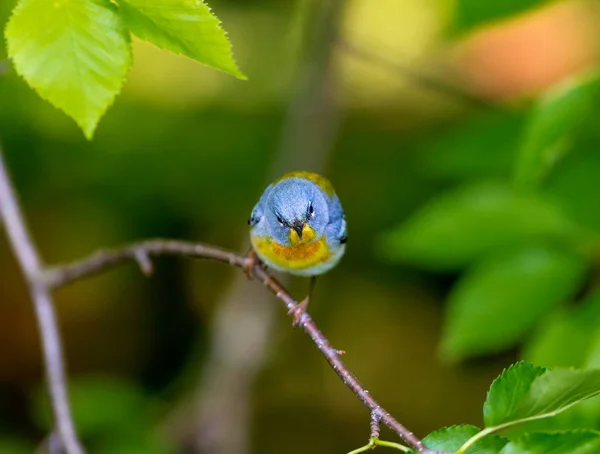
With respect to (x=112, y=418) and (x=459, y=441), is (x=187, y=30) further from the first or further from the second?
(x=112, y=418)

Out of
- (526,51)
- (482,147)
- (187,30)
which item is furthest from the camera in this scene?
(526,51)

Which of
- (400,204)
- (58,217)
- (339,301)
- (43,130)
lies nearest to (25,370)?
(58,217)

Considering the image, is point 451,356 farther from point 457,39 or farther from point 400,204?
point 400,204

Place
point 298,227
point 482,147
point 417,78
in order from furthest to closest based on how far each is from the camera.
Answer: point 417,78 < point 482,147 < point 298,227

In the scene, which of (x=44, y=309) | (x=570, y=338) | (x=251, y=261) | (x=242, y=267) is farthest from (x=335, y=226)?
(x=44, y=309)

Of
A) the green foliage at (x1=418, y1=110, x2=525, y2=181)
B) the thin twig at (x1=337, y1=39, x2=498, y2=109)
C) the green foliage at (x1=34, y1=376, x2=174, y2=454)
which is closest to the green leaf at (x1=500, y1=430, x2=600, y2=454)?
the green foliage at (x1=418, y1=110, x2=525, y2=181)

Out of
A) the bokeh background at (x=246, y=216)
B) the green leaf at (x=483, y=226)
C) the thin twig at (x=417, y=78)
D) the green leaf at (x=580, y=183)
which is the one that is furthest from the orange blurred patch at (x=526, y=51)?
the green leaf at (x=483, y=226)

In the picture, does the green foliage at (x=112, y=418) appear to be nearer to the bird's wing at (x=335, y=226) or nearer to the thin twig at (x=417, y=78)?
the bird's wing at (x=335, y=226)
